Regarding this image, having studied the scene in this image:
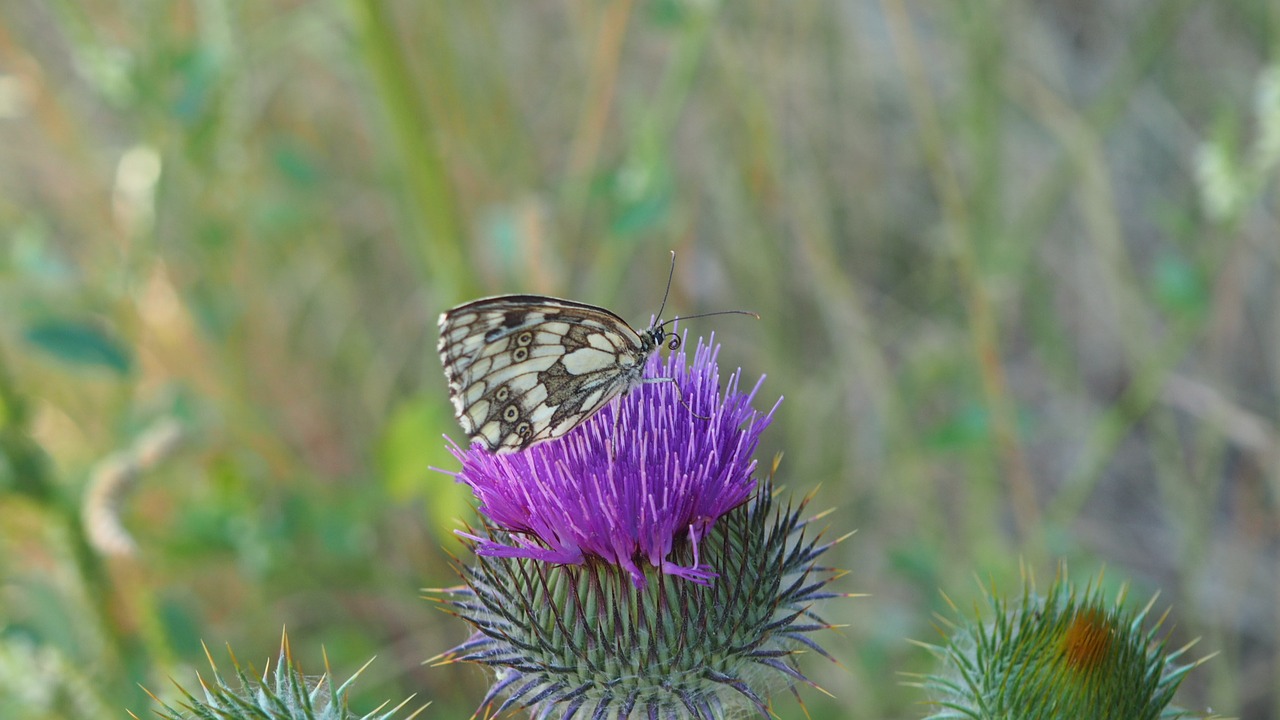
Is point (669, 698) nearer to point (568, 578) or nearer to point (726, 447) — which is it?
point (568, 578)

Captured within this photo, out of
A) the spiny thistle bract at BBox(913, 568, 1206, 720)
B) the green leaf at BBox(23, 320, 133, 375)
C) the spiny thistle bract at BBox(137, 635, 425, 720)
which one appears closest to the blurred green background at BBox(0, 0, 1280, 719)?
the green leaf at BBox(23, 320, 133, 375)

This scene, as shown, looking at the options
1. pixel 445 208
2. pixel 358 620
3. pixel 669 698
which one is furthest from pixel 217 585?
pixel 669 698

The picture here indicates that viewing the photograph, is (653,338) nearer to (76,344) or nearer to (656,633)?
(656,633)

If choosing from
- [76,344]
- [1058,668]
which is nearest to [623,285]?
[76,344]

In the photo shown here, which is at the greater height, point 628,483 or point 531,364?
point 531,364

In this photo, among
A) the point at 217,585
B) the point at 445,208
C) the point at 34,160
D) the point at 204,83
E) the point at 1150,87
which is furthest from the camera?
the point at 1150,87

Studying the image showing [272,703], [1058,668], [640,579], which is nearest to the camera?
[272,703]

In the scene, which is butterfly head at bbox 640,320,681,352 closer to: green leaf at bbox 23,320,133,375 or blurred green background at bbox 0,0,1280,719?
blurred green background at bbox 0,0,1280,719
